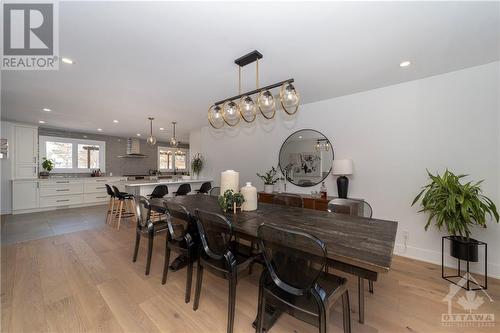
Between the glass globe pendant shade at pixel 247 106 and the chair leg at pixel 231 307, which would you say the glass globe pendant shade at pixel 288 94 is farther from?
the chair leg at pixel 231 307

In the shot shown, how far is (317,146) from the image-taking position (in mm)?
3693

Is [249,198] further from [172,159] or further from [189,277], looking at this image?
[172,159]

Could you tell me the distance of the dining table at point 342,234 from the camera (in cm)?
107

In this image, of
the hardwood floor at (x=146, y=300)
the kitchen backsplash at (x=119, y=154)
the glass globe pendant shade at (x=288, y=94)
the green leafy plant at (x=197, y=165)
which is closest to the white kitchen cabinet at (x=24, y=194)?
the kitchen backsplash at (x=119, y=154)

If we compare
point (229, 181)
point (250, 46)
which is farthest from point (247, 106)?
point (229, 181)

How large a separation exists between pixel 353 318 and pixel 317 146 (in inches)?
103

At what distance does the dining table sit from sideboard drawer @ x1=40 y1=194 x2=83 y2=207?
5976 millimetres

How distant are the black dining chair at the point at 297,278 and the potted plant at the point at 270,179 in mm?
2718

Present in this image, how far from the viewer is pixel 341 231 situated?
1489 mm

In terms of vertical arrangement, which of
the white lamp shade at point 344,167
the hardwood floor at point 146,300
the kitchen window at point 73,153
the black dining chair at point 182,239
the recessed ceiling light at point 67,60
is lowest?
the hardwood floor at point 146,300

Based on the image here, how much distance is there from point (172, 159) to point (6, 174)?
4733mm

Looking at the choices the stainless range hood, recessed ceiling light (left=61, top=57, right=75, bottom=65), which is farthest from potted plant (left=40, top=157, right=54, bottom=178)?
recessed ceiling light (left=61, top=57, right=75, bottom=65)

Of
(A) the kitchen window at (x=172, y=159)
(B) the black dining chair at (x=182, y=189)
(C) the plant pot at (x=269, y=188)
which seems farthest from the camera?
(A) the kitchen window at (x=172, y=159)

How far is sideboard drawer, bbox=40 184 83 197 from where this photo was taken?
17.7 ft
